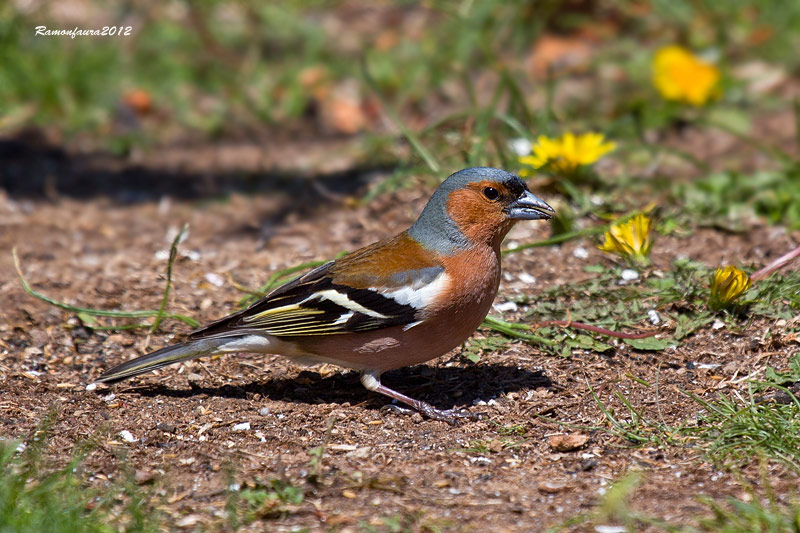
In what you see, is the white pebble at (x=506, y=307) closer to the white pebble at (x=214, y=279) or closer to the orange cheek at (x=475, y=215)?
the orange cheek at (x=475, y=215)

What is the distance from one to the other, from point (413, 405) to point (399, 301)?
48cm

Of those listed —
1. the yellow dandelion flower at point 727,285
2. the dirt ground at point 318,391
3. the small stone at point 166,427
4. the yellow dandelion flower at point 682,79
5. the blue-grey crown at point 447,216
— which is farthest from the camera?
the yellow dandelion flower at point 682,79

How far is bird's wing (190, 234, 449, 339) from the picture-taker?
385cm

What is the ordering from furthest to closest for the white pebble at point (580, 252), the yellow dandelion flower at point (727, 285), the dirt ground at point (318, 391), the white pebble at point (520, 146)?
the white pebble at point (520, 146) → the white pebble at point (580, 252) → the yellow dandelion flower at point (727, 285) → the dirt ground at point (318, 391)

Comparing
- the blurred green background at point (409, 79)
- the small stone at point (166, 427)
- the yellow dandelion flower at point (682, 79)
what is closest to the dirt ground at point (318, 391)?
the small stone at point (166, 427)

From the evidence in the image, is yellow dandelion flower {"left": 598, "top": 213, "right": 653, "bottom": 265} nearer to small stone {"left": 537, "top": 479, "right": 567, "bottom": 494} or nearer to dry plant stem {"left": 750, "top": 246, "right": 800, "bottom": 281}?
dry plant stem {"left": 750, "top": 246, "right": 800, "bottom": 281}

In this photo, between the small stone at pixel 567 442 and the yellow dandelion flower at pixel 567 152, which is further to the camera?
the yellow dandelion flower at pixel 567 152

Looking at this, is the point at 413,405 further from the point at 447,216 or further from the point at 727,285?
the point at 727,285

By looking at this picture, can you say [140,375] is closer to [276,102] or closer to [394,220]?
[394,220]

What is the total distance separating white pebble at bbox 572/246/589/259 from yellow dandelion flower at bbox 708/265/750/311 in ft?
3.19

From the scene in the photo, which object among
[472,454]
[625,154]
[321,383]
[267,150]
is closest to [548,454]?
[472,454]

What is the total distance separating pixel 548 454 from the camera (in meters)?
3.64

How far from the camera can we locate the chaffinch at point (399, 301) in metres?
3.84

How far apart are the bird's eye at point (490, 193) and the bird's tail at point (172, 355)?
49.8 inches
